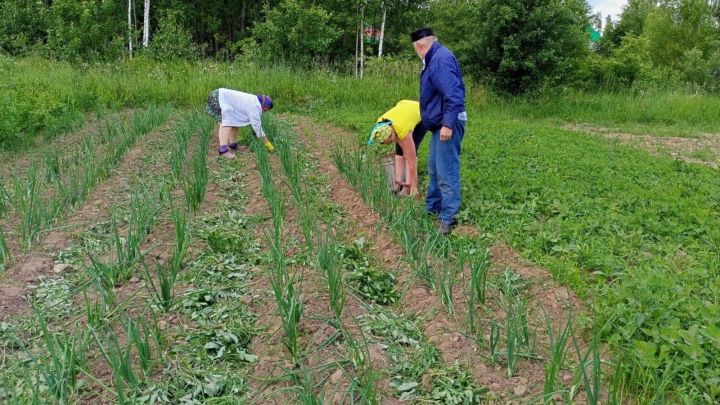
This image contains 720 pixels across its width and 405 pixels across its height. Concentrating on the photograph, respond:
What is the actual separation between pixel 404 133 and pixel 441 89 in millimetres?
918

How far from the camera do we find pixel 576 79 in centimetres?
1280

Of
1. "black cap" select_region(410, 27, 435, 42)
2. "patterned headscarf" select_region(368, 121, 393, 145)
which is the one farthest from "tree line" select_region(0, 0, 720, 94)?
"black cap" select_region(410, 27, 435, 42)

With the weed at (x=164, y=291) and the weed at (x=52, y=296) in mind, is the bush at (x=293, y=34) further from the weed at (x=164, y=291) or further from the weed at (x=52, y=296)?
the weed at (x=164, y=291)

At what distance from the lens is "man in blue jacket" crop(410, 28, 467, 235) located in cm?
389

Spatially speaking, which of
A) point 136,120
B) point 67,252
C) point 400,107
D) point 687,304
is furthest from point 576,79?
point 67,252

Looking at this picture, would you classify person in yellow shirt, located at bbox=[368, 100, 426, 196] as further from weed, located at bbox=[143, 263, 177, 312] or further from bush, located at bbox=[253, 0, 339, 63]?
bush, located at bbox=[253, 0, 339, 63]

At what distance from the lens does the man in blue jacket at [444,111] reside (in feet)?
12.8

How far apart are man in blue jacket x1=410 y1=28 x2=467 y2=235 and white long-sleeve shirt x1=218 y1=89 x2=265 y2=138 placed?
102 inches

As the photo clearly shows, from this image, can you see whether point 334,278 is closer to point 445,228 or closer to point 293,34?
point 445,228

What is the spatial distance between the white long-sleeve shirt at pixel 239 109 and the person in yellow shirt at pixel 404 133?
6.20 feet

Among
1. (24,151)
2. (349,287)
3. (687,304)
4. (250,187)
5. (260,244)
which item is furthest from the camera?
(24,151)

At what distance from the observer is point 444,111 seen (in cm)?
395

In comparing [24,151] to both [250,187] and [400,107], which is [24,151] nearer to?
[250,187]

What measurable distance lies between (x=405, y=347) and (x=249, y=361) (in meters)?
0.74
